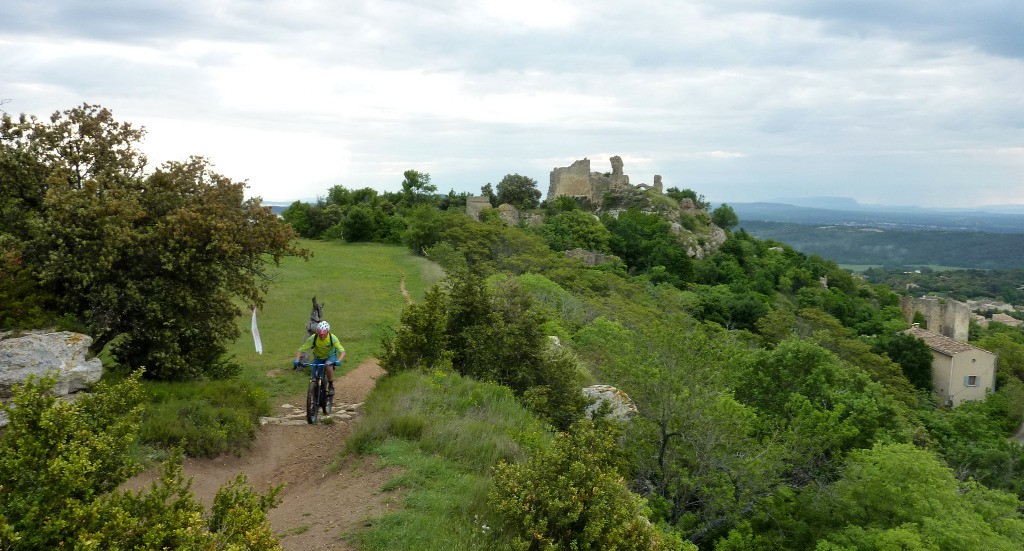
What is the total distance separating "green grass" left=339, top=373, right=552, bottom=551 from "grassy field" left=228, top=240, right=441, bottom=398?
3.34m

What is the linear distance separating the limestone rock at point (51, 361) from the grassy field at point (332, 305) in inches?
134

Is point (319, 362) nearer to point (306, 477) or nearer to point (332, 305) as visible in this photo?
point (306, 477)

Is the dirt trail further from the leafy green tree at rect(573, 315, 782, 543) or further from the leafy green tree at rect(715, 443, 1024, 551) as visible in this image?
the leafy green tree at rect(715, 443, 1024, 551)

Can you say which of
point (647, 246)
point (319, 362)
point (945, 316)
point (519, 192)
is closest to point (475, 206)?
point (519, 192)

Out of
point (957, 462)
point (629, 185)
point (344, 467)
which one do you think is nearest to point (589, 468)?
point (344, 467)

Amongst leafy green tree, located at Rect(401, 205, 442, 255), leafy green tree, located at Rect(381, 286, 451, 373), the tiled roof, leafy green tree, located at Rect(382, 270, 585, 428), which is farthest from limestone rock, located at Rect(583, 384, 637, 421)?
the tiled roof

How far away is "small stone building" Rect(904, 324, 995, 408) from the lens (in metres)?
35.3

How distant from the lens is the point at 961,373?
1398 inches

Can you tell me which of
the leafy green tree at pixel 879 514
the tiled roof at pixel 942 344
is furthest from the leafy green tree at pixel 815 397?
the tiled roof at pixel 942 344

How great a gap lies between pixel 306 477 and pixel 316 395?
2.00 m

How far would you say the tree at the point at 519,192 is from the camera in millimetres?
57781

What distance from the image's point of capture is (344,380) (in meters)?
12.7

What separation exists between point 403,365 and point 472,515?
18.1 feet

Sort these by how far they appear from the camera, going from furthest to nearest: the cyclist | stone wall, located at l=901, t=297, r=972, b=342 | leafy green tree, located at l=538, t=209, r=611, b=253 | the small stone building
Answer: stone wall, located at l=901, t=297, r=972, b=342, leafy green tree, located at l=538, t=209, r=611, b=253, the small stone building, the cyclist
